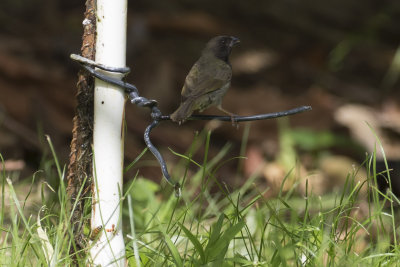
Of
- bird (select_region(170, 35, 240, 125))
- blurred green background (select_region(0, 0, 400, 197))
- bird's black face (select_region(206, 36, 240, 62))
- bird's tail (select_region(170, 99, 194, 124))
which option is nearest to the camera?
bird's tail (select_region(170, 99, 194, 124))

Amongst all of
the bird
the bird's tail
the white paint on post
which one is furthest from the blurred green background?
the white paint on post

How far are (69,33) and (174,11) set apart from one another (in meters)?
1.33

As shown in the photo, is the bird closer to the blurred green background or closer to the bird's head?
the bird's head

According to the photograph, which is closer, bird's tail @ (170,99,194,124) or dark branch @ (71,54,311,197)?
dark branch @ (71,54,311,197)

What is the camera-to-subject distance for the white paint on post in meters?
2.45

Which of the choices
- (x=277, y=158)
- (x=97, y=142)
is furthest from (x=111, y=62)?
(x=277, y=158)

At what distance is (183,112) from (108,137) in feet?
1.78

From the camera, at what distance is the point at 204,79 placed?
125 inches

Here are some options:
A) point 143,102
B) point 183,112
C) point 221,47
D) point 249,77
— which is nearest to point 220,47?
point 221,47

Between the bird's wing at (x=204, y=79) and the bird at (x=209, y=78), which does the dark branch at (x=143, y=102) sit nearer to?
the bird at (x=209, y=78)

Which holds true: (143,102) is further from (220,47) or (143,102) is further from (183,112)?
(220,47)

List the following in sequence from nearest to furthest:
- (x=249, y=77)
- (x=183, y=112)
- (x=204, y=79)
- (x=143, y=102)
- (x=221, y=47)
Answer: (x=143, y=102) → (x=183, y=112) → (x=204, y=79) → (x=221, y=47) → (x=249, y=77)

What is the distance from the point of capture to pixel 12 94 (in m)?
5.95

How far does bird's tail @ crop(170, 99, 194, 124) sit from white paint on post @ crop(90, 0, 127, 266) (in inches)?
12.4
